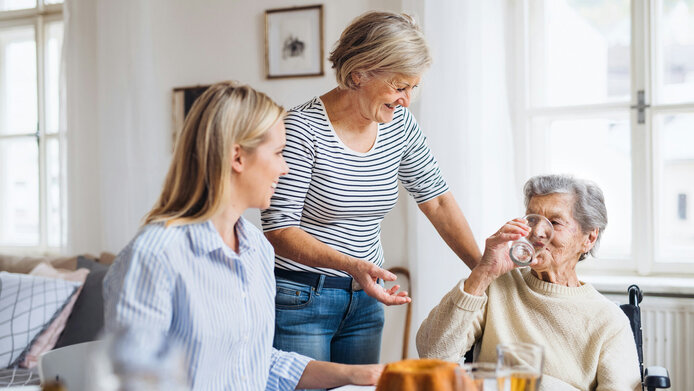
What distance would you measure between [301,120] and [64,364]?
868 mm

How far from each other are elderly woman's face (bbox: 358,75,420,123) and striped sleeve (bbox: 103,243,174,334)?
0.87m

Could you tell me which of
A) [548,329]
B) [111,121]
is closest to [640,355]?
[548,329]

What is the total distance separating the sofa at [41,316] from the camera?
323cm

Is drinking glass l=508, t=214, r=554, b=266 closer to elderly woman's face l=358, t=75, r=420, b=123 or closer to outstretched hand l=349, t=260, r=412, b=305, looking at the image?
outstretched hand l=349, t=260, r=412, b=305

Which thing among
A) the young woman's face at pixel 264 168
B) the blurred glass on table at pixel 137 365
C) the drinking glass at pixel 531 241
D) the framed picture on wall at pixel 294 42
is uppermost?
the framed picture on wall at pixel 294 42

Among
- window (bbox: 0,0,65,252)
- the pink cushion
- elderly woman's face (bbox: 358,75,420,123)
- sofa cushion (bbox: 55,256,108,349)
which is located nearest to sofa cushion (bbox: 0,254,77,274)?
the pink cushion

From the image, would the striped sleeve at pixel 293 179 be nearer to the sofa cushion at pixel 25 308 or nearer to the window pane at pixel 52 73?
the sofa cushion at pixel 25 308

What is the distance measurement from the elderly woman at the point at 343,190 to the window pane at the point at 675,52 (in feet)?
5.60

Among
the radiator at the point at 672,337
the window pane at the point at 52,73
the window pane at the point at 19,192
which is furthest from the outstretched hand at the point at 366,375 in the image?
the window pane at the point at 19,192

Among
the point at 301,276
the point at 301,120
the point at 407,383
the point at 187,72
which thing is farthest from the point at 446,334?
the point at 187,72

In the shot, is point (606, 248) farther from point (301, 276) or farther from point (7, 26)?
point (7, 26)

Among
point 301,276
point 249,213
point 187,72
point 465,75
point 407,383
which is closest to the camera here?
point 407,383

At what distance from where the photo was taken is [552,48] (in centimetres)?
340

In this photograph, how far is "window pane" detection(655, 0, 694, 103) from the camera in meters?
3.11
